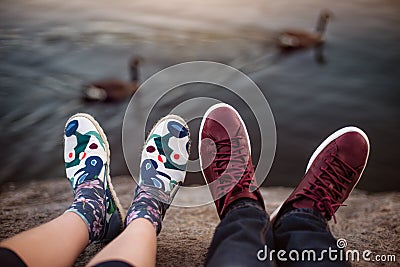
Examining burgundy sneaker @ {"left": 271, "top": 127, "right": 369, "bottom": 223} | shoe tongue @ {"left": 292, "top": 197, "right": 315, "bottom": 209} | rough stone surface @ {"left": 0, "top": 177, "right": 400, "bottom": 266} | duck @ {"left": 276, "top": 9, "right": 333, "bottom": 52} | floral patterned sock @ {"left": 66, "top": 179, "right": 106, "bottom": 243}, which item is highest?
duck @ {"left": 276, "top": 9, "right": 333, "bottom": 52}

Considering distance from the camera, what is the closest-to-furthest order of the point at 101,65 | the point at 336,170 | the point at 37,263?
the point at 37,263 → the point at 336,170 → the point at 101,65

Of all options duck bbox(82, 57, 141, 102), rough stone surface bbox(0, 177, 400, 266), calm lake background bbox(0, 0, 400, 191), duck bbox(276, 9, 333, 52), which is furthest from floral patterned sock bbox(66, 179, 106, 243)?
duck bbox(276, 9, 333, 52)

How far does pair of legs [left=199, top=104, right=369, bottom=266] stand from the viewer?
106cm

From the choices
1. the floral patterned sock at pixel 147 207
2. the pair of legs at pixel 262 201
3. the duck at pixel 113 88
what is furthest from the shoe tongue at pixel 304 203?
the duck at pixel 113 88

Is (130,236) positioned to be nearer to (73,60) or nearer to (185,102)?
(185,102)

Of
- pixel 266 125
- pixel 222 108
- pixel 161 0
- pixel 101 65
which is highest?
pixel 161 0

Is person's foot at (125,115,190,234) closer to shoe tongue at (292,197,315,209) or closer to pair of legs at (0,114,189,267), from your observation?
pair of legs at (0,114,189,267)

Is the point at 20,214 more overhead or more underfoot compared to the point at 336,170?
more underfoot

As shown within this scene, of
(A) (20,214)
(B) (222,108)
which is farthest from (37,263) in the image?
(B) (222,108)

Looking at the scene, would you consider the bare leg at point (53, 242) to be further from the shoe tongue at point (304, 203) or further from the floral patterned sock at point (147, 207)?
the shoe tongue at point (304, 203)

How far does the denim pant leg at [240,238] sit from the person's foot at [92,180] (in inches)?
14.4

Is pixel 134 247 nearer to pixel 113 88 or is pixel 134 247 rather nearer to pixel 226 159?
pixel 226 159

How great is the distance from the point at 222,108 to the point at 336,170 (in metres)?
0.50

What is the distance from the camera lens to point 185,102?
3283mm
